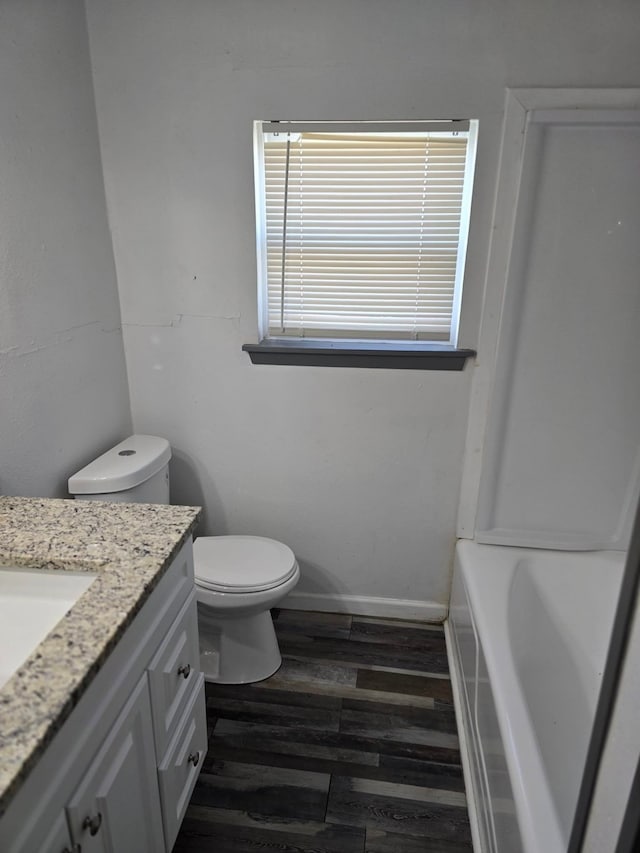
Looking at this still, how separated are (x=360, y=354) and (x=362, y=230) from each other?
0.44 meters

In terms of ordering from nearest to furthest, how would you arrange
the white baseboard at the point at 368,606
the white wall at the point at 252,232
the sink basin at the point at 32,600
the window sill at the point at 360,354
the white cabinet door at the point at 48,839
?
the white cabinet door at the point at 48,839 → the sink basin at the point at 32,600 → the white wall at the point at 252,232 → the window sill at the point at 360,354 → the white baseboard at the point at 368,606

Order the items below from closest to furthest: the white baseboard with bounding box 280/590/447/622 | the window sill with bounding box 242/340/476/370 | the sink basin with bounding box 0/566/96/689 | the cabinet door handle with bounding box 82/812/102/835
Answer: the cabinet door handle with bounding box 82/812/102/835 < the sink basin with bounding box 0/566/96/689 < the window sill with bounding box 242/340/476/370 < the white baseboard with bounding box 280/590/447/622

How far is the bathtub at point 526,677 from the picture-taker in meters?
1.16

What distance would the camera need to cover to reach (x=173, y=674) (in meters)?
1.25

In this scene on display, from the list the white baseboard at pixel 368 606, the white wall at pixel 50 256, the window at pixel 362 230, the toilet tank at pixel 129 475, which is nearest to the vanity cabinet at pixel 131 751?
the toilet tank at pixel 129 475

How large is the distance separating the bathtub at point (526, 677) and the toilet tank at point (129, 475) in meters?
1.16

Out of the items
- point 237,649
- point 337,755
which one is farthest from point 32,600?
point 337,755

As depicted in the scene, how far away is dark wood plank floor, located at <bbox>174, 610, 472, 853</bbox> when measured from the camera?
1.47m

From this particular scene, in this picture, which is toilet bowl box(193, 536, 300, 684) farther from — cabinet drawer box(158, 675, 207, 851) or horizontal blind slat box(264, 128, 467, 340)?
horizontal blind slat box(264, 128, 467, 340)

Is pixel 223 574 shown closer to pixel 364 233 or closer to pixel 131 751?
pixel 131 751

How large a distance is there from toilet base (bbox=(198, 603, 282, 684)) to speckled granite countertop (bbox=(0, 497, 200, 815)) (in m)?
0.78

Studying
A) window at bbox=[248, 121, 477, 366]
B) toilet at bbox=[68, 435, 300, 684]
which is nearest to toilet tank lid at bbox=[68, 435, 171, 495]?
toilet at bbox=[68, 435, 300, 684]

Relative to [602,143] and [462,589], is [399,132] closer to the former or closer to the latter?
[602,143]

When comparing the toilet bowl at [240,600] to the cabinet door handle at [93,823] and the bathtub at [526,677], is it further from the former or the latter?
the cabinet door handle at [93,823]
